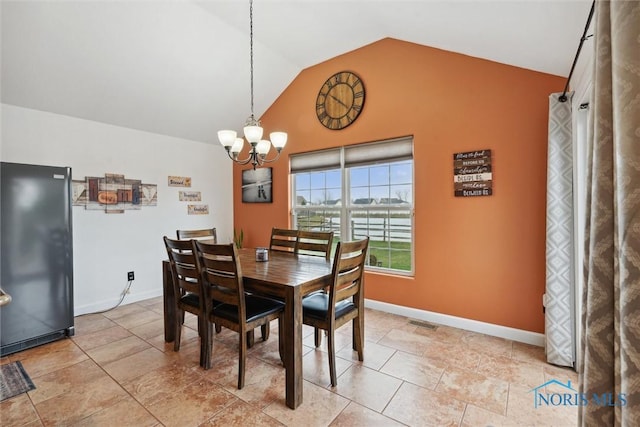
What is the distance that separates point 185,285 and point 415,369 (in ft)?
6.22

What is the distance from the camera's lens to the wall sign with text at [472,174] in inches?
109

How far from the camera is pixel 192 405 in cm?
187

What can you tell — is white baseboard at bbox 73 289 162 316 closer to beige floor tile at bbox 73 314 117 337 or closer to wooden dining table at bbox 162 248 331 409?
beige floor tile at bbox 73 314 117 337

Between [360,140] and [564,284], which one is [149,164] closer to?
[360,140]

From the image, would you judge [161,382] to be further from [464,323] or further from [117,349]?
[464,323]

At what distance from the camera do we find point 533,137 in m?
2.56

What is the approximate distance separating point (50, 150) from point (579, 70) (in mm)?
4831

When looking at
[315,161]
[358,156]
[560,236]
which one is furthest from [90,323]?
[560,236]

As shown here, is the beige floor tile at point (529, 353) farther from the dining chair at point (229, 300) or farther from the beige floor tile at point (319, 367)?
the dining chair at point (229, 300)

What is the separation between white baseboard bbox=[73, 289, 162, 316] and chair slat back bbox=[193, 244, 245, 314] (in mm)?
2263

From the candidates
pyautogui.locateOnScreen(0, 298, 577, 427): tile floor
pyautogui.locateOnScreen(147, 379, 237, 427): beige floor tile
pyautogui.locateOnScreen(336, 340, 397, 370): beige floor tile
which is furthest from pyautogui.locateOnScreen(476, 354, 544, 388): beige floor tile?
pyautogui.locateOnScreen(147, 379, 237, 427): beige floor tile

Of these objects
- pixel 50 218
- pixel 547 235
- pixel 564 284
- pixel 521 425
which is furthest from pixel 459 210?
pixel 50 218

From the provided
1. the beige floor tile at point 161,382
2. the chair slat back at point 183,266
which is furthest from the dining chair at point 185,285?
the beige floor tile at point 161,382

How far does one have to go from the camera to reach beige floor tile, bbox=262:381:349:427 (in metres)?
1.72
